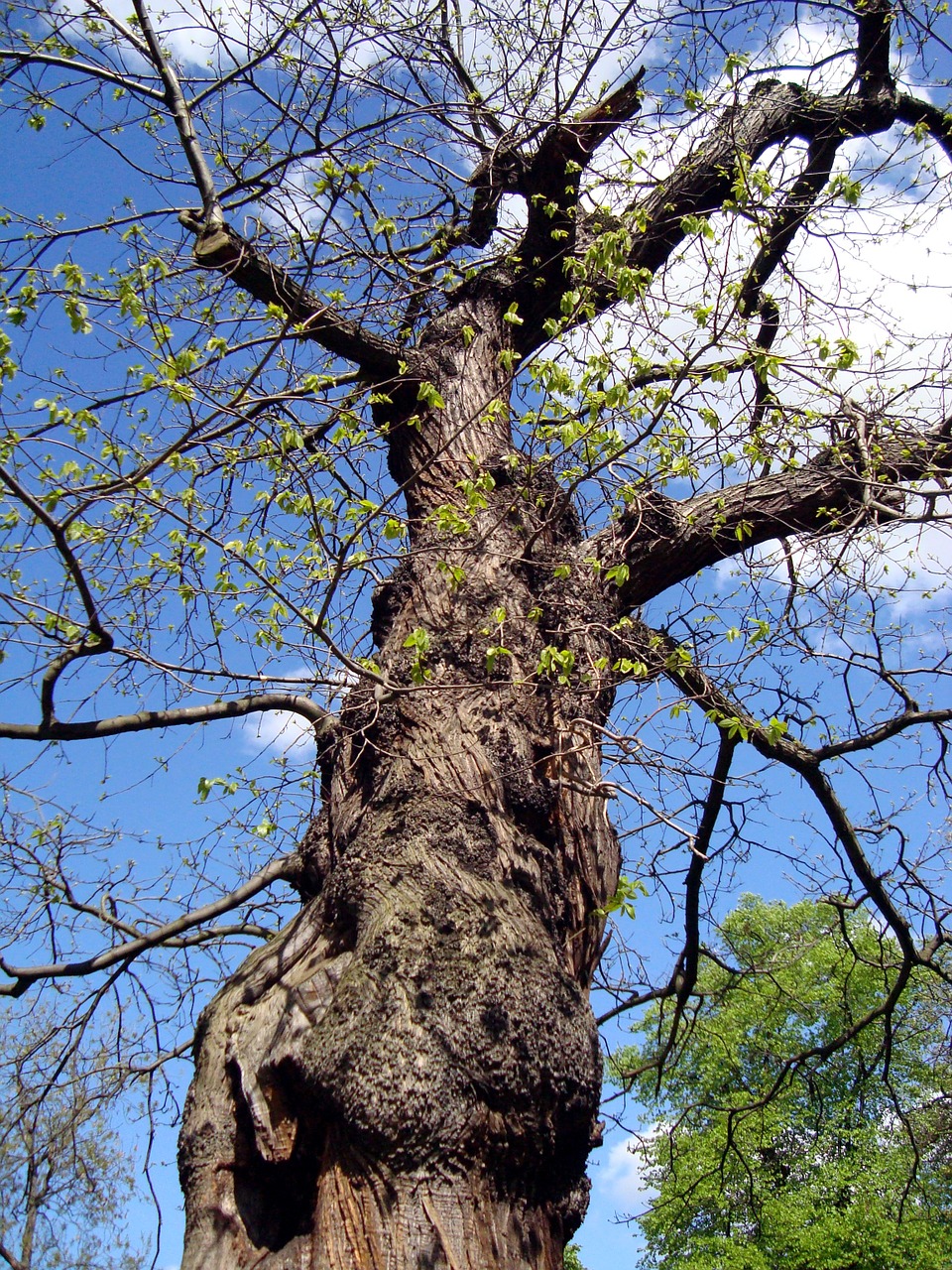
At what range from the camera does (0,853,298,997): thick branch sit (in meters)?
3.21

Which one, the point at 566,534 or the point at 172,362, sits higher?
the point at 566,534

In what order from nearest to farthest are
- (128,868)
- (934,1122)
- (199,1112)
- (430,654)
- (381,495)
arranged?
1. (199,1112)
2. (430,654)
3. (128,868)
4. (381,495)
5. (934,1122)

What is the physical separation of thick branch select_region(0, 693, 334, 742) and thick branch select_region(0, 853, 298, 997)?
1.75ft

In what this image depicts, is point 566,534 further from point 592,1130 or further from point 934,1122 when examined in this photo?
point 934,1122

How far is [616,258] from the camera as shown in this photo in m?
3.61

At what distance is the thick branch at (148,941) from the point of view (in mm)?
3211

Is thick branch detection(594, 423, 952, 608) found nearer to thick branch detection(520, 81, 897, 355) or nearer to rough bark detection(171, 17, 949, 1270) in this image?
rough bark detection(171, 17, 949, 1270)

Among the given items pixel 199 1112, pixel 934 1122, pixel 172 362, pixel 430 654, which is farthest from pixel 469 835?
pixel 934 1122

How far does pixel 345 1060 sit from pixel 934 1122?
12.7m

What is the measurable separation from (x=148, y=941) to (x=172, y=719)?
77 centimetres

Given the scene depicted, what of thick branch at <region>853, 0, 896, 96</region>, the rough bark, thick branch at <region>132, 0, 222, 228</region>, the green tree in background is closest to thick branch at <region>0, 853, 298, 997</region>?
the rough bark

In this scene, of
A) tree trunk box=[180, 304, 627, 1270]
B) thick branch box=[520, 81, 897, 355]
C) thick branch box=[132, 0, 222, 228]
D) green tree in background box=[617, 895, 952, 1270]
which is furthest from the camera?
green tree in background box=[617, 895, 952, 1270]

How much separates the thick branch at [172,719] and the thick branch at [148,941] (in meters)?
0.53

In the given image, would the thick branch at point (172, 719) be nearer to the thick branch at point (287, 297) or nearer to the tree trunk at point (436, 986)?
the tree trunk at point (436, 986)
